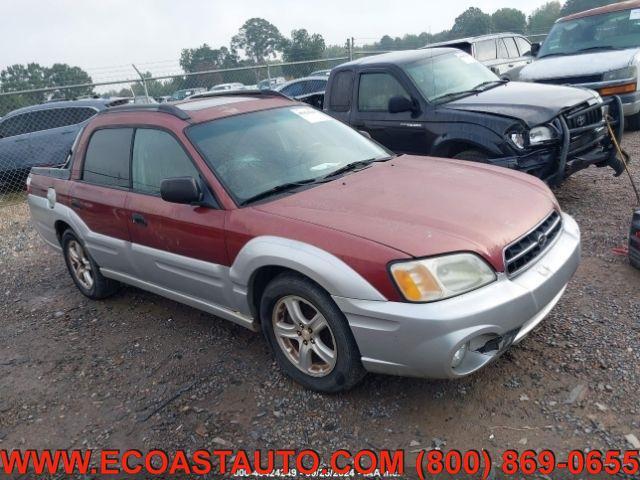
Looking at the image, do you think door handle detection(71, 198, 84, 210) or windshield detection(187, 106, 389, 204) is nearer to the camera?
windshield detection(187, 106, 389, 204)

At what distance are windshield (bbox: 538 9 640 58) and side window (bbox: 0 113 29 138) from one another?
9721 millimetres

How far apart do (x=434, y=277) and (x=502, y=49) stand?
9592mm

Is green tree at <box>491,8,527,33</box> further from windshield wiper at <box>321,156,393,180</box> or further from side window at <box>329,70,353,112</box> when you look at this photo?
windshield wiper at <box>321,156,393,180</box>

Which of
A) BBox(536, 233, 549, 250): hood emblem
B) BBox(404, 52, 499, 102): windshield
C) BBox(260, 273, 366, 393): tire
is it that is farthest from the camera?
BBox(404, 52, 499, 102): windshield

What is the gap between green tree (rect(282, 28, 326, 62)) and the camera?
23.8 meters

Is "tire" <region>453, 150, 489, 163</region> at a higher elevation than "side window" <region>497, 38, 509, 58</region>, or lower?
lower

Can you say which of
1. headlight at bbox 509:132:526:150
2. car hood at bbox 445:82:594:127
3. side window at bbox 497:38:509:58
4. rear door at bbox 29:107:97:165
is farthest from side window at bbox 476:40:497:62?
rear door at bbox 29:107:97:165

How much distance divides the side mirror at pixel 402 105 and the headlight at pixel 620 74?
10.7 feet

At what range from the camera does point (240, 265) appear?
3006mm

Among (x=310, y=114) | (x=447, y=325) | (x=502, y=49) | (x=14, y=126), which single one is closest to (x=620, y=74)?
(x=502, y=49)

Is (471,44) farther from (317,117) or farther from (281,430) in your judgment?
(281,430)

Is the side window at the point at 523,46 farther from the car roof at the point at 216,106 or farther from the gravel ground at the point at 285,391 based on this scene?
the car roof at the point at 216,106

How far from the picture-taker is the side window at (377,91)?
19.3 feet

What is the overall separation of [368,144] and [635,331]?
2213mm
